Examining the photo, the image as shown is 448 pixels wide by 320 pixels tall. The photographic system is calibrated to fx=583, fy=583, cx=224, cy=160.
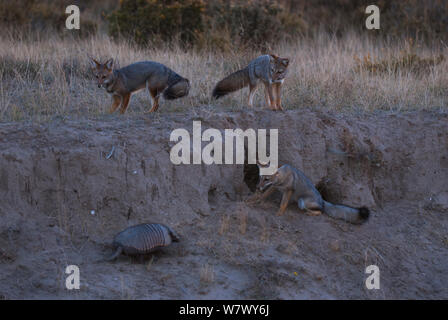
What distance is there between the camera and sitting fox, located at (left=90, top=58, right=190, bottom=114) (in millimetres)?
8367

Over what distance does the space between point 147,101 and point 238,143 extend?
2.50 metres

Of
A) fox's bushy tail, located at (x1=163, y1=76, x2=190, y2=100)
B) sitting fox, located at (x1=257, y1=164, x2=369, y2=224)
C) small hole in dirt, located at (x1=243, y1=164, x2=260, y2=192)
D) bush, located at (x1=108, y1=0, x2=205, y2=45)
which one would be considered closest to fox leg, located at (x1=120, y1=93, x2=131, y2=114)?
fox's bushy tail, located at (x1=163, y1=76, x2=190, y2=100)

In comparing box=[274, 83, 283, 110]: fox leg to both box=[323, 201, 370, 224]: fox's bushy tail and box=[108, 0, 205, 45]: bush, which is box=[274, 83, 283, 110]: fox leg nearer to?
box=[323, 201, 370, 224]: fox's bushy tail

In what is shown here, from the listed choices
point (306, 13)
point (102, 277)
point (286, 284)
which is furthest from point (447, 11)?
point (102, 277)

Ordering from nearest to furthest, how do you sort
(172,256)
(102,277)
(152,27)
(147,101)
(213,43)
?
(102,277) → (172,256) → (147,101) → (213,43) → (152,27)

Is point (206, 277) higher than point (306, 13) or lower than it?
lower

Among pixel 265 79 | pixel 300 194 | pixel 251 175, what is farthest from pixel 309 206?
pixel 265 79

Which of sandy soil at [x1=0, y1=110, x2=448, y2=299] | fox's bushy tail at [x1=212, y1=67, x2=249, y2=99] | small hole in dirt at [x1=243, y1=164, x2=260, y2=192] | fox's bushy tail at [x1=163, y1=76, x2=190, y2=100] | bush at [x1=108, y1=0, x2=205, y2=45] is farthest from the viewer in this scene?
bush at [x1=108, y1=0, x2=205, y2=45]

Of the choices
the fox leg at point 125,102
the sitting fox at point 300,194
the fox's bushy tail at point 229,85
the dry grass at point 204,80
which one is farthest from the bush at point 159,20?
the sitting fox at point 300,194

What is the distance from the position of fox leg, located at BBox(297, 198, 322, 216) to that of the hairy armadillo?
195 centimetres

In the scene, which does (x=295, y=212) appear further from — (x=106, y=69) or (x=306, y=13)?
(x=306, y=13)

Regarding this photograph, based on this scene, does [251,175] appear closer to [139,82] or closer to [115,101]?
[139,82]

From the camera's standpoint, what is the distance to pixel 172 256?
245 inches

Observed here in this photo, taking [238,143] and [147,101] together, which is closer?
[238,143]
